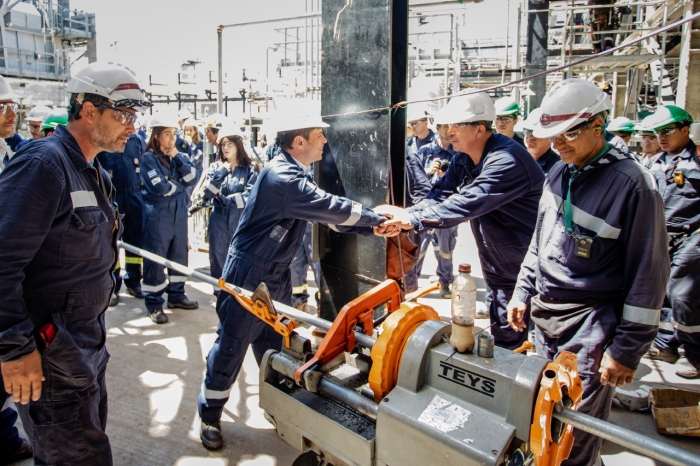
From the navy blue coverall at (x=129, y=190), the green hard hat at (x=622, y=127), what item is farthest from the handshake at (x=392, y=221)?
the green hard hat at (x=622, y=127)

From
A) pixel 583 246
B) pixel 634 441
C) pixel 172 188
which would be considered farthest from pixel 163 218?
pixel 634 441

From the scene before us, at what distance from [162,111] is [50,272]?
418cm

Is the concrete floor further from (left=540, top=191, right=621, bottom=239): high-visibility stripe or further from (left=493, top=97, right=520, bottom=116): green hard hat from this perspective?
(left=493, top=97, right=520, bottom=116): green hard hat


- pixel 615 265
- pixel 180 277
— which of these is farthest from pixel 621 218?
pixel 180 277

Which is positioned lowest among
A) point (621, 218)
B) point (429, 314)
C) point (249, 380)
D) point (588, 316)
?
point (249, 380)

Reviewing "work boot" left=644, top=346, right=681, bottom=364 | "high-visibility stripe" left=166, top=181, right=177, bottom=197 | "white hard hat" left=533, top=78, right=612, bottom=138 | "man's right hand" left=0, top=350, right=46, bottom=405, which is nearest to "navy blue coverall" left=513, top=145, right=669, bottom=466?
"white hard hat" left=533, top=78, right=612, bottom=138

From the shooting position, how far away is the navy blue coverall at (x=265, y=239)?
295 centimetres

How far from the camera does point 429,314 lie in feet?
5.99

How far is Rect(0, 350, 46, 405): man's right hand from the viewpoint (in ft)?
6.10

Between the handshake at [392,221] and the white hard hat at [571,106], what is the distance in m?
0.96

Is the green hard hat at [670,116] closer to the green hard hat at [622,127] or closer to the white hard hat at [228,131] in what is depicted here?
the green hard hat at [622,127]

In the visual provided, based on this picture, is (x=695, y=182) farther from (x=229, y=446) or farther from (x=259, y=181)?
(x=229, y=446)

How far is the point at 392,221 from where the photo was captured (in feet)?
10.1

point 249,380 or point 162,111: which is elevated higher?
point 162,111
